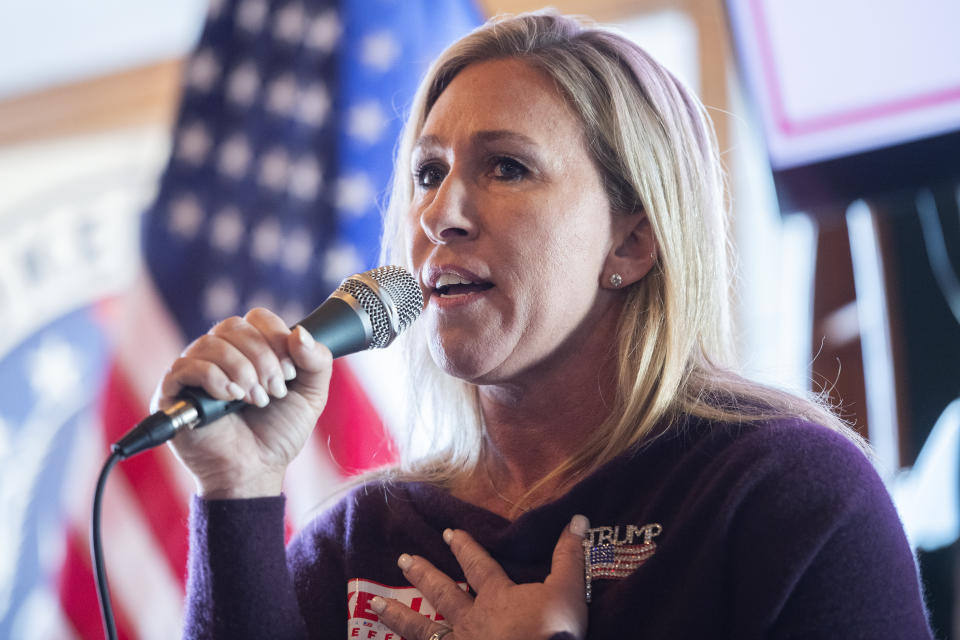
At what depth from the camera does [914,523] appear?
1985 millimetres

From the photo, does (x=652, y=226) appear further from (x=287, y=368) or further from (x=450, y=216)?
(x=287, y=368)

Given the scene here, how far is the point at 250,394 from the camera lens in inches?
41.7

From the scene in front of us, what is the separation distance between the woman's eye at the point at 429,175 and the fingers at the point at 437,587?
63cm

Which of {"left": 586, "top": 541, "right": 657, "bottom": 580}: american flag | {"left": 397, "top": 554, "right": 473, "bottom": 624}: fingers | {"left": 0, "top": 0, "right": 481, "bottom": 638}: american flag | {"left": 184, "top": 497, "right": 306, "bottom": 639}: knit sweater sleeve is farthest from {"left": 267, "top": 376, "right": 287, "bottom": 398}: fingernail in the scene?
{"left": 0, "top": 0, "right": 481, "bottom": 638}: american flag

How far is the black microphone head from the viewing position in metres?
1.16

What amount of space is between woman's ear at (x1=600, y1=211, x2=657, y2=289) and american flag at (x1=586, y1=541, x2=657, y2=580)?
459 mm

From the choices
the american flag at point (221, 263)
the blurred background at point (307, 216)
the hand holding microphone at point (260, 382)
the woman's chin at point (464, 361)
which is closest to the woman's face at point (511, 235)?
the woman's chin at point (464, 361)

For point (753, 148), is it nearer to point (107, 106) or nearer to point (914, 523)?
point (914, 523)

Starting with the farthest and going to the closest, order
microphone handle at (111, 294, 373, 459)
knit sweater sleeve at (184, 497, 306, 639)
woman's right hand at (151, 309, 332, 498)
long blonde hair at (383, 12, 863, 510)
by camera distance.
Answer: long blonde hair at (383, 12, 863, 510) < knit sweater sleeve at (184, 497, 306, 639) < woman's right hand at (151, 309, 332, 498) < microphone handle at (111, 294, 373, 459)

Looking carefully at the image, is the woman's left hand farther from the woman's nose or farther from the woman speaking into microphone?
the woman's nose

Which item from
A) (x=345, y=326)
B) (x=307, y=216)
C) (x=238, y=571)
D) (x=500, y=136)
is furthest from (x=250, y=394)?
(x=307, y=216)

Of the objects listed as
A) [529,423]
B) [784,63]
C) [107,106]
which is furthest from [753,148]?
[107,106]

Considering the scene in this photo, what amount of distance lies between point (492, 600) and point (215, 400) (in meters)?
0.45

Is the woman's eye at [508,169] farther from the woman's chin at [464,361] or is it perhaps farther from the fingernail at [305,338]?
the fingernail at [305,338]
